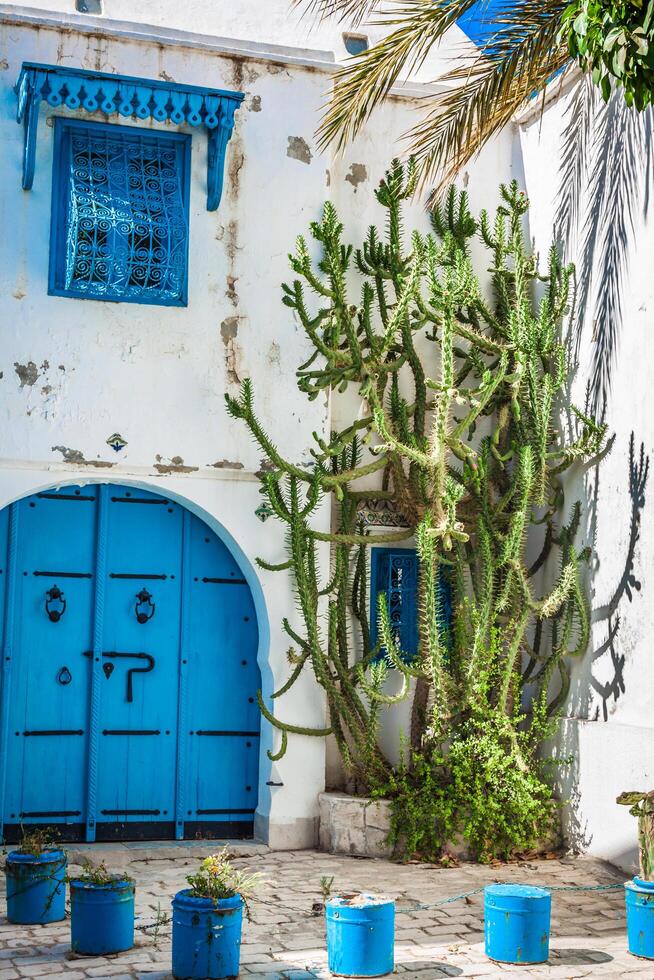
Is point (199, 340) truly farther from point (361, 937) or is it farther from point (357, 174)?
point (361, 937)

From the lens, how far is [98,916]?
5.84m

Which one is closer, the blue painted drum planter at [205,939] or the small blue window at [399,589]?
the blue painted drum planter at [205,939]

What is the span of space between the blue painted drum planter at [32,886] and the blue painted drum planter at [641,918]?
2.94m

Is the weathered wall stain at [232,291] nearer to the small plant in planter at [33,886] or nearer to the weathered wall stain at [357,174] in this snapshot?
the weathered wall stain at [357,174]

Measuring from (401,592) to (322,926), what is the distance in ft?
10.7

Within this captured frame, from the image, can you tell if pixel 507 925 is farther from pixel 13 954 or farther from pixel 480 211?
pixel 480 211

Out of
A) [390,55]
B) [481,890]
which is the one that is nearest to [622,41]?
[390,55]

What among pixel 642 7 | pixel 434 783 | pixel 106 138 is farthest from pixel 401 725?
pixel 642 7

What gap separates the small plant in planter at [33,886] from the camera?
6.43 metres

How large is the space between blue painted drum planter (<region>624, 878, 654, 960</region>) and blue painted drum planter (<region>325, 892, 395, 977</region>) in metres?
1.33

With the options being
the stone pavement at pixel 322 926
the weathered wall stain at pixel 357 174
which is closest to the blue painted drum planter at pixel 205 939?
the stone pavement at pixel 322 926

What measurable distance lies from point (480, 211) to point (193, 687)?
435cm

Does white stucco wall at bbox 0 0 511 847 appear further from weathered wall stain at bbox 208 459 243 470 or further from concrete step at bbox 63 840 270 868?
concrete step at bbox 63 840 270 868

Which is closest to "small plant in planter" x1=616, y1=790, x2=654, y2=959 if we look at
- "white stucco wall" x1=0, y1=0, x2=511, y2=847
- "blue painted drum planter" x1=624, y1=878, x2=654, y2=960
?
"blue painted drum planter" x1=624, y1=878, x2=654, y2=960
